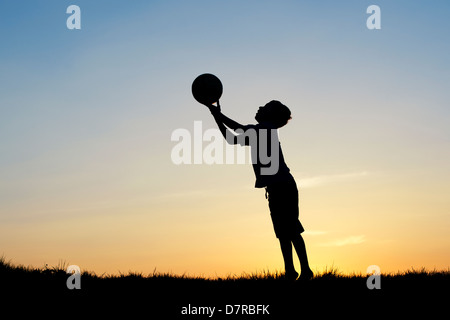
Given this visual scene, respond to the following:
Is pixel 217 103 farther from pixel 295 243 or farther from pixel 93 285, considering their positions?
pixel 93 285

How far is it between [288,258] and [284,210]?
0.78 m

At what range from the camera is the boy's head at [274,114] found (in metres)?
9.04

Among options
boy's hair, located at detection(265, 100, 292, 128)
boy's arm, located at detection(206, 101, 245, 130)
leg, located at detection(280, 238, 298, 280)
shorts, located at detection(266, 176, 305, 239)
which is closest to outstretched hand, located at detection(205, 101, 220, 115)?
boy's arm, located at detection(206, 101, 245, 130)

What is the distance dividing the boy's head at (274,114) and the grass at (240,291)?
2.66 meters

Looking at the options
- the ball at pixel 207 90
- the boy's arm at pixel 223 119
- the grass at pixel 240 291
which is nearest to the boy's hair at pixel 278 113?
the boy's arm at pixel 223 119

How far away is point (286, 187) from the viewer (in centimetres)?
866

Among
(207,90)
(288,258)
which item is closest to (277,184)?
(288,258)

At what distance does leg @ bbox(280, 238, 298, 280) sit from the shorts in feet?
0.32

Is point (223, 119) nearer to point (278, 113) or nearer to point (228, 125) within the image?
point (228, 125)

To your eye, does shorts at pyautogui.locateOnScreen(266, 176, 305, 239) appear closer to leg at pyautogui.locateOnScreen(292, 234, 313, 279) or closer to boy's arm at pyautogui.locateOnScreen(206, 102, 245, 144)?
leg at pyautogui.locateOnScreen(292, 234, 313, 279)

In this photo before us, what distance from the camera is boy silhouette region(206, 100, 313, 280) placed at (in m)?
Result: 8.63
